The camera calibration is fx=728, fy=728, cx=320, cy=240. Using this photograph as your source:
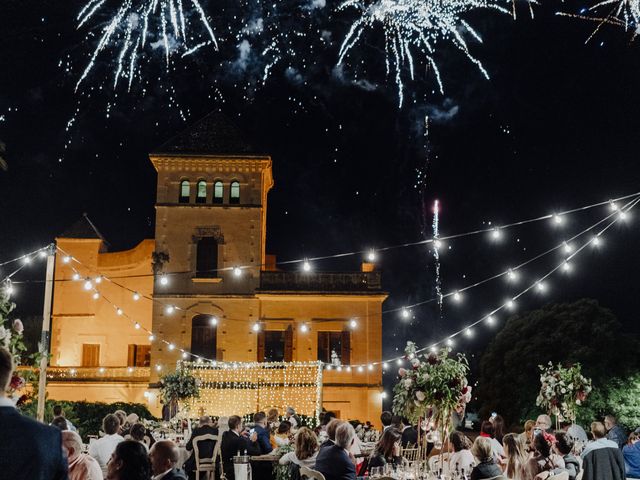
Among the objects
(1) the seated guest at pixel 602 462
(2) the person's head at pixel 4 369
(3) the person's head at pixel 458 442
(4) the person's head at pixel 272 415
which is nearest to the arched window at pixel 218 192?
(4) the person's head at pixel 272 415

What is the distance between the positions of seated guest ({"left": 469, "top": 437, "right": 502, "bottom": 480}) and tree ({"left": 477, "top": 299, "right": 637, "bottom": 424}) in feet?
73.8

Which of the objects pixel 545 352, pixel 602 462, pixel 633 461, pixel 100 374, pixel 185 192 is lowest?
pixel 633 461

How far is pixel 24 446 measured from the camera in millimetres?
2943

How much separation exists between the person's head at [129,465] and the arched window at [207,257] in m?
25.1

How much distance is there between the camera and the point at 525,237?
38250 millimetres

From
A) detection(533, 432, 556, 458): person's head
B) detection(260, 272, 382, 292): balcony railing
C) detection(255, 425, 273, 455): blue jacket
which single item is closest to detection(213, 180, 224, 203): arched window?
detection(260, 272, 382, 292): balcony railing

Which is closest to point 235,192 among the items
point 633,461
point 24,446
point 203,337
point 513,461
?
point 203,337

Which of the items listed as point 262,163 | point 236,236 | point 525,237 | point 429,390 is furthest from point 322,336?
point 429,390

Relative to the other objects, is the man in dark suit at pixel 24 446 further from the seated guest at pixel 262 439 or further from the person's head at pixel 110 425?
the seated guest at pixel 262 439

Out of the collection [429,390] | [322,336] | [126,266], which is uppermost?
[126,266]

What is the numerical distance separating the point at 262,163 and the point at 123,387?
1055 centimetres

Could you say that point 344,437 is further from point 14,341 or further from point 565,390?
point 565,390

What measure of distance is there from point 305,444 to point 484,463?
2753 mm

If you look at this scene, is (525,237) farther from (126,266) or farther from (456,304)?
(126,266)
